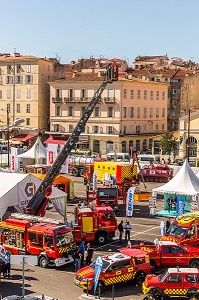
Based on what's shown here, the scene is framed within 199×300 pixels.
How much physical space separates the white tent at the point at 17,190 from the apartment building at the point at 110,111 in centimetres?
4157

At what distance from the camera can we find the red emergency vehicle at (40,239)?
23.0 m

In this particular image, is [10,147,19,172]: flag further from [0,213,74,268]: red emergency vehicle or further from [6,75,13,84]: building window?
[6,75,13,84]: building window

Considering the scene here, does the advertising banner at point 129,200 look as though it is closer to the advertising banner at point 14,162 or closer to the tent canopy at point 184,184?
the tent canopy at point 184,184

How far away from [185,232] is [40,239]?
6.63 meters

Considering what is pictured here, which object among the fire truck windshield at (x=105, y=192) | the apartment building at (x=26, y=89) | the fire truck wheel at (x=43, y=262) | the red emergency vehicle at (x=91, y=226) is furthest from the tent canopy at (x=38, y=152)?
the fire truck wheel at (x=43, y=262)

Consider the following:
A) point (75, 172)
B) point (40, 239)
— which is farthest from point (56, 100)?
point (40, 239)

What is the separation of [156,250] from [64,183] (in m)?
17.3

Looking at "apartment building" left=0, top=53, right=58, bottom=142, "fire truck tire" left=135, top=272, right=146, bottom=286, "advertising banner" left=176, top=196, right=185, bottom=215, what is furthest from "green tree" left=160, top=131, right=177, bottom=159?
"fire truck tire" left=135, top=272, right=146, bottom=286

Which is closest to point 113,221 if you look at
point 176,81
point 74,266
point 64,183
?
point 74,266

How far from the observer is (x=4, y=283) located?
21.2 meters

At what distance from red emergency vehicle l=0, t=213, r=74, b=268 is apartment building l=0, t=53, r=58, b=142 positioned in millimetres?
53982

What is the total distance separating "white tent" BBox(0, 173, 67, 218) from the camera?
90.8 feet

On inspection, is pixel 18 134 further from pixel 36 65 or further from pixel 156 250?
pixel 156 250

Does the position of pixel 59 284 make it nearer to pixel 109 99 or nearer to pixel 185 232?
pixel 185 232
